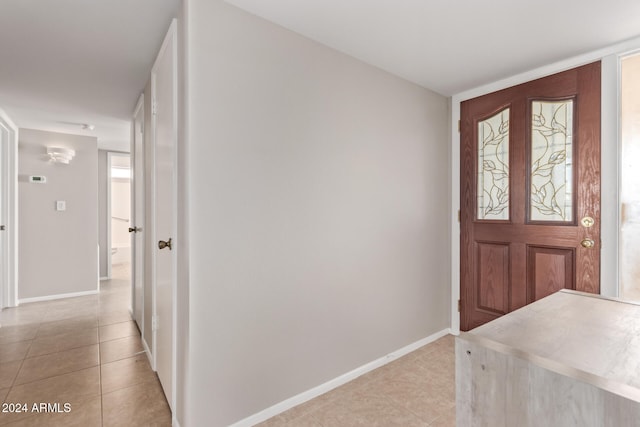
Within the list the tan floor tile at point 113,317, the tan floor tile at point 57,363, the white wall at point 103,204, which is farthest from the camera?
the white wall at point 103,204

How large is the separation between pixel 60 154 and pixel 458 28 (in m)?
4.64

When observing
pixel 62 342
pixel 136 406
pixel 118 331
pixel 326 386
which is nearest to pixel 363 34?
pixel 326 386

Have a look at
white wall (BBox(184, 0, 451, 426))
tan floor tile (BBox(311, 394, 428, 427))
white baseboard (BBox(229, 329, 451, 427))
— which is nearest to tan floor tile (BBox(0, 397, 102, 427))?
white wall (BBox(184, 0, 451, 426))

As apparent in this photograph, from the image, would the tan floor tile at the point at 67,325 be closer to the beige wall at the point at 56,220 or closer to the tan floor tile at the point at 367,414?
the beige wall at the point at 56,220

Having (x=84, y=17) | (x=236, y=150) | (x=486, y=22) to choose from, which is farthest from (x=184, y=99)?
(x=486, y=22)

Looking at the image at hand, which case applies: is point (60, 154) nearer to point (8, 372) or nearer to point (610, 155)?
point (8, 372)

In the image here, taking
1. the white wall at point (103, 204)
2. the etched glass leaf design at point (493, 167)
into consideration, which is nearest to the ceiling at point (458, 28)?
the etched glass leaf design at point (493, 167)

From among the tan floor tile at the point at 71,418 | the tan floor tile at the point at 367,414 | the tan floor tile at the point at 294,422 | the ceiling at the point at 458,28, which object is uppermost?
the ceiling at the point at 458,28

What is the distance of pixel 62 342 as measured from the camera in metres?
2.64

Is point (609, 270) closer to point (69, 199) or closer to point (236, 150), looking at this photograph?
point (236, 150)

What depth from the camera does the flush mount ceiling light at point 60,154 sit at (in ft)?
12.6

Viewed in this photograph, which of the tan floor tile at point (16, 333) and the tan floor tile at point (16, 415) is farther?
the tan floor tile at point (16, 333)

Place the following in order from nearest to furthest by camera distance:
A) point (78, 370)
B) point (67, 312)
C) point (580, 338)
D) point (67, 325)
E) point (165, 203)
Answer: point (580, 338)
point (165, 203)
point (78, 370)
point (67, 325)
point (67, 312)

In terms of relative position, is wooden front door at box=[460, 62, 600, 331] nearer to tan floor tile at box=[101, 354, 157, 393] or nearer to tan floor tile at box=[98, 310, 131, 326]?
tan floor tile at box=[101, 354, 157, 393]
